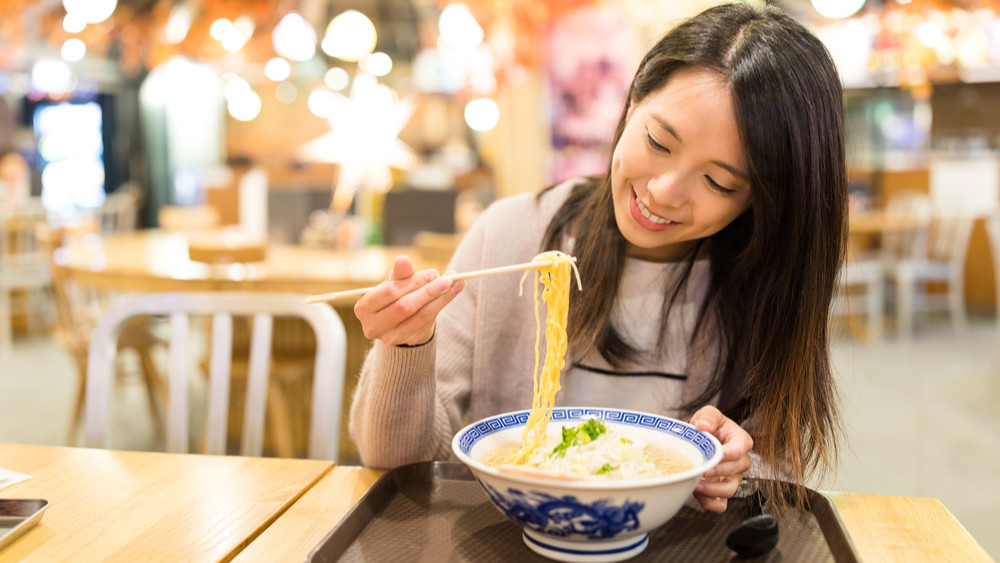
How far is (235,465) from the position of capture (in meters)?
1.20

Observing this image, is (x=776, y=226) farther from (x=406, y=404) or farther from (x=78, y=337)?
(x=78, y=337)

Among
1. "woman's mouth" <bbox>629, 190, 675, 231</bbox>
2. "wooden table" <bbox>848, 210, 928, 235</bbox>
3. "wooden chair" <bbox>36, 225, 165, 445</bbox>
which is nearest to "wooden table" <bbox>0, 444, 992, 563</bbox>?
"woman's mouth" <bbox>629, 190, 675, 231</bbox>

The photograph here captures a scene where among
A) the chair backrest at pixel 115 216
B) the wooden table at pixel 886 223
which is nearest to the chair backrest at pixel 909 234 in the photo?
the wooden table at pixel 886 223

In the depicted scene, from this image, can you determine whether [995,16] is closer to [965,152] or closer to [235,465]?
[965,152]

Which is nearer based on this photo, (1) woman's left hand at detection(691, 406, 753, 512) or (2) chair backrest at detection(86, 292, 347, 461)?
(1) woman's left hand at detection(691, 406, 753, 512)

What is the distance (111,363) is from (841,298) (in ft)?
4.57

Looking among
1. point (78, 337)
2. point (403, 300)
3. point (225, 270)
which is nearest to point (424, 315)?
point (403, 300)

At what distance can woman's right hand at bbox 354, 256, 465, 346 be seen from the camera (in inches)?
38.7

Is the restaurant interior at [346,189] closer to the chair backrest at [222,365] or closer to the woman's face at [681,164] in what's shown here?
the chair backrest at [222,365]

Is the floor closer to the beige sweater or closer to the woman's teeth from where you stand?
the beige sweater

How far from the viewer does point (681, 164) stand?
3.71ft

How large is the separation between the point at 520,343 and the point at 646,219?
0.40 m

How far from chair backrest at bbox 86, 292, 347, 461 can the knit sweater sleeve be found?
257 millimetres

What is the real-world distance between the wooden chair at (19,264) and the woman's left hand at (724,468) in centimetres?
634
